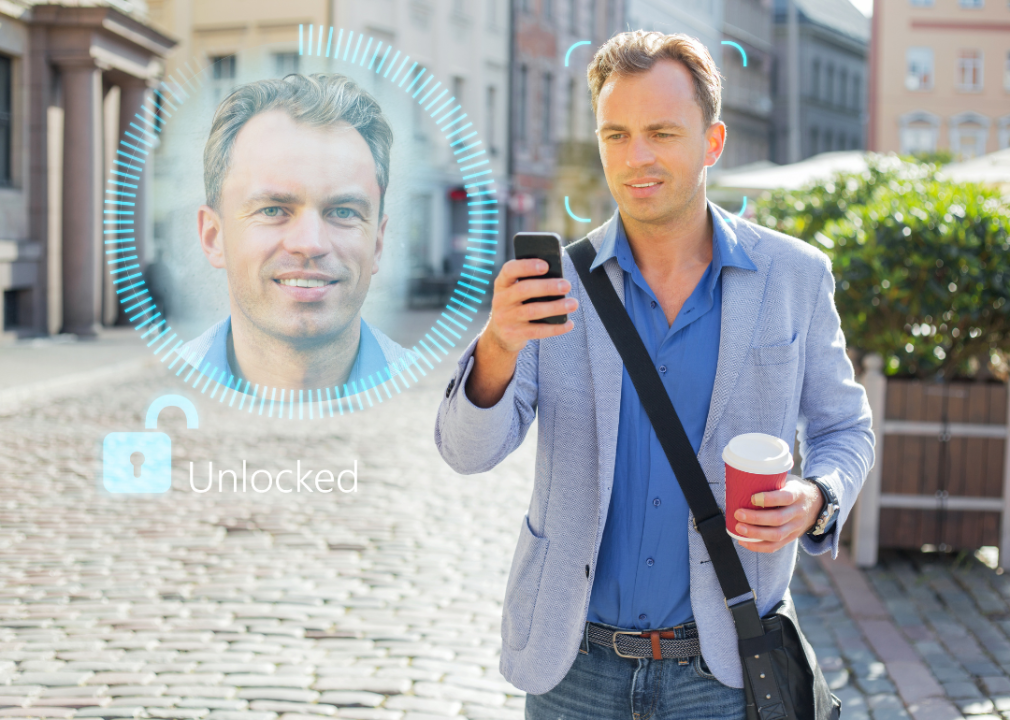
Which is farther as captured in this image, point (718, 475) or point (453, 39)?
point (453, 39)

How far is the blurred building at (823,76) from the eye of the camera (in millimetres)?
50125

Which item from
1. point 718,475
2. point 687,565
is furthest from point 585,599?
point 718,475

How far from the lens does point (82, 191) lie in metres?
10.8

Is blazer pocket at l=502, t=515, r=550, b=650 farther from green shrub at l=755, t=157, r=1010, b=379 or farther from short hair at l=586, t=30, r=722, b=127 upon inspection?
green shrub at l=755, t=157, r=1010, b=379

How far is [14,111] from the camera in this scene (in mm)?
11016

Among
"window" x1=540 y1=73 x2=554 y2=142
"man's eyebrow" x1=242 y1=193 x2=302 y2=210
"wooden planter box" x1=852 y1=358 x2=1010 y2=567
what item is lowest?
"wooden planter box" x1=852 y1=358 x2=1010 y2=567

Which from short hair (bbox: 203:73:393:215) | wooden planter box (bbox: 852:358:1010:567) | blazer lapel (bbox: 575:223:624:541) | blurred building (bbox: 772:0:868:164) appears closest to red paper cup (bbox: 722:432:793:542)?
blazer lapel (bbox: 575:223:624:541)

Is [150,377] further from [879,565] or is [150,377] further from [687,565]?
[687,565]

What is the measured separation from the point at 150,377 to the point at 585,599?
38.2 feet

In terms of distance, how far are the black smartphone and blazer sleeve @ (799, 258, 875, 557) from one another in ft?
2.25

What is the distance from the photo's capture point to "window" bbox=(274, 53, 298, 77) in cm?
201

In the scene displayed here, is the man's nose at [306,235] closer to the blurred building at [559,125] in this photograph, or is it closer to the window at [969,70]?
the blurred building at [559,125]

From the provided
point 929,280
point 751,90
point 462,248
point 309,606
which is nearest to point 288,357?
point 462,248

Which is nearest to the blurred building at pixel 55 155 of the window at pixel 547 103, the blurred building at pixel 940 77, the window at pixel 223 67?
the window at pixel 547 103
